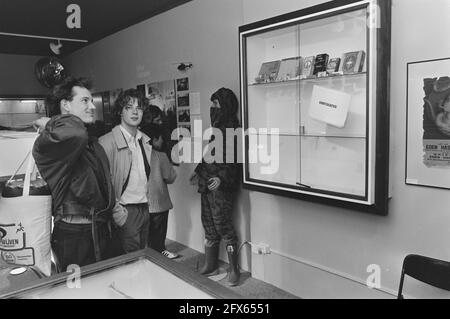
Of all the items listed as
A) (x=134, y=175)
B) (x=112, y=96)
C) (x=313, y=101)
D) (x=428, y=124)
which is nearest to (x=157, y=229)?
(x=134, y=175)

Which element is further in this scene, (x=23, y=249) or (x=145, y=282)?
(x=23, y=249)

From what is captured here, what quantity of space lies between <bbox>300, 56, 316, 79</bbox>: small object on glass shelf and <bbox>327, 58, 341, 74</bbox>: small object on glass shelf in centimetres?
13

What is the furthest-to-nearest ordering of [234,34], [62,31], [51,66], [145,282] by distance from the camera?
[51,66], [62,31], [234,34], [145,282]

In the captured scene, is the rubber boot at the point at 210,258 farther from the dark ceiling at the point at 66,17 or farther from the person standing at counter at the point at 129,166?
the dark ceiling at the point at 66,17

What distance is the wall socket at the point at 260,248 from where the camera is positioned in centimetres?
296

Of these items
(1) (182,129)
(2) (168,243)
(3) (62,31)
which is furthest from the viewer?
(3) (62,31)

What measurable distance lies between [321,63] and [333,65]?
94 millimetres

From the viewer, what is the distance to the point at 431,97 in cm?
188

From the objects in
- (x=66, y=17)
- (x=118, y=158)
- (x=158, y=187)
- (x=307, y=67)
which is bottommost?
(x=158, y=187)

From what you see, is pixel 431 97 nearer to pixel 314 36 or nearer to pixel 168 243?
pixel 314 36

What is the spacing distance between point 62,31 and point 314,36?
11.9ft

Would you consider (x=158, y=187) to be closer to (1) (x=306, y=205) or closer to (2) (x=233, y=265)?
(2) (x=233, y=265)

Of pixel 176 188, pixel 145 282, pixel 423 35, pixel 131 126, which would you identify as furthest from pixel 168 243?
pixel 423 35

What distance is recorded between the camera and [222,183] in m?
2.98
